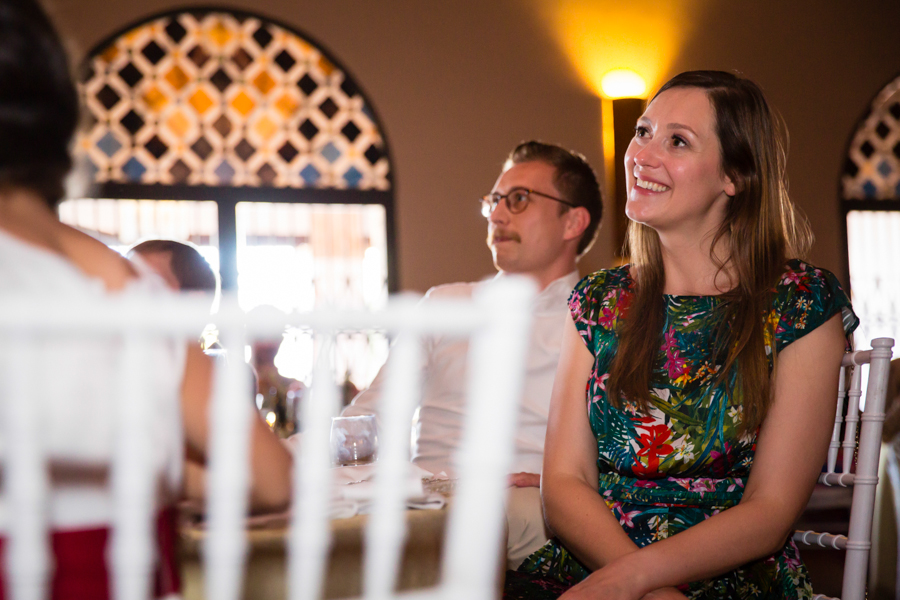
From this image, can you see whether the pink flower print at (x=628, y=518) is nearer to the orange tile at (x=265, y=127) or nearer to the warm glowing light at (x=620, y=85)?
the orange tile at (x=265, y=127)

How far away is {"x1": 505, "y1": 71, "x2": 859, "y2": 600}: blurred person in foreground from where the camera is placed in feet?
4.32

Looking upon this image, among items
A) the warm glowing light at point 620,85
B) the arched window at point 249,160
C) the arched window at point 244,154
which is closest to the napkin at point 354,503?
the arched window at point 249,160

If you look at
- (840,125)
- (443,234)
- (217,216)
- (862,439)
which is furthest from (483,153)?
(862,439)

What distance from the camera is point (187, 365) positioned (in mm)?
670

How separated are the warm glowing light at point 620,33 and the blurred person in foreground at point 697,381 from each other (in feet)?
13.4

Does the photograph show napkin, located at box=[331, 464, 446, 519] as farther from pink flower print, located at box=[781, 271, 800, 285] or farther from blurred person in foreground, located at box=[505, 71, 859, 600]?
pink flower print, located at box=[781, 271, 800, 285]

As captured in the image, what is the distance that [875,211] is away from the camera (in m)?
5.95

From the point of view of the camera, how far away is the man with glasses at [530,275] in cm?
239

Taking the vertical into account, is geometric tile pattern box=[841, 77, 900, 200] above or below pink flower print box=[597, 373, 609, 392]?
above

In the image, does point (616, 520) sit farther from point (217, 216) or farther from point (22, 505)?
point (217, 216)

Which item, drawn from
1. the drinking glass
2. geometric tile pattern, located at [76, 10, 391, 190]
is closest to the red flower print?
the drinking glass

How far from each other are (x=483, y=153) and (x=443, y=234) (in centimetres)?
58

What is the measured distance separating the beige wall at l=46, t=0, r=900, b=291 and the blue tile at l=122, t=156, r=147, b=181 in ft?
2.20

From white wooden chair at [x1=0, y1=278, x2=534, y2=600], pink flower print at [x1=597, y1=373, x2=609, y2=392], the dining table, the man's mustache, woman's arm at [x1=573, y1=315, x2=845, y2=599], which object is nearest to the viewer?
white wooden chair at [x1=0, y1=278, x2=534, y2=600]
